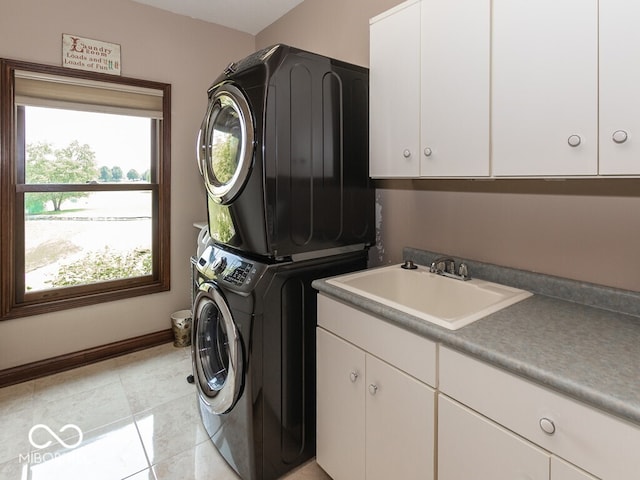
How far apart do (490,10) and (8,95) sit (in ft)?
8.89

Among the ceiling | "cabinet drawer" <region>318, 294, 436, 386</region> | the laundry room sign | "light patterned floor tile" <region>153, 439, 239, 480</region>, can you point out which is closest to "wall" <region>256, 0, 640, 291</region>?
the ceiling

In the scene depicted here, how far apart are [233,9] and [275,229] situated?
212 cm

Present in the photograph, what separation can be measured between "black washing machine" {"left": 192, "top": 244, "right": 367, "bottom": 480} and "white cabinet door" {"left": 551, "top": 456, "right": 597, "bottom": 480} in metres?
1.07

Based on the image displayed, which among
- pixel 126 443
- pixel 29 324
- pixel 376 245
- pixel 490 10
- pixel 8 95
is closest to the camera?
pixel 490 10

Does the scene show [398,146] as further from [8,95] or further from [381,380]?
[8,95]

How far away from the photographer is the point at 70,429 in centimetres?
205

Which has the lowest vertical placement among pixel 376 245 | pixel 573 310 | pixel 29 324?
pixel 29 324

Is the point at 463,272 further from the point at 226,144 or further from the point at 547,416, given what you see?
the point at 226,144

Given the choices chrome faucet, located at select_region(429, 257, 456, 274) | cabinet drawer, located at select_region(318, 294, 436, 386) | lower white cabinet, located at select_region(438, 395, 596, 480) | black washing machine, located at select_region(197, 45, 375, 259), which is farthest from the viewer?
chrome faucet, located at select_region(429, 257, 456, 274)

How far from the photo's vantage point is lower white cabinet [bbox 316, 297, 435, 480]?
1183 millimetres

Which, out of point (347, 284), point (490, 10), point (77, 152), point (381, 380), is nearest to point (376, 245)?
point (347, 284)

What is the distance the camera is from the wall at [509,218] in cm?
128

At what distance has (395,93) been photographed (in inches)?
62.5

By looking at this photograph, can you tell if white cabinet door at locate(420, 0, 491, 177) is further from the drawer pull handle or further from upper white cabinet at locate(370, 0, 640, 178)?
the drawer pull handle
